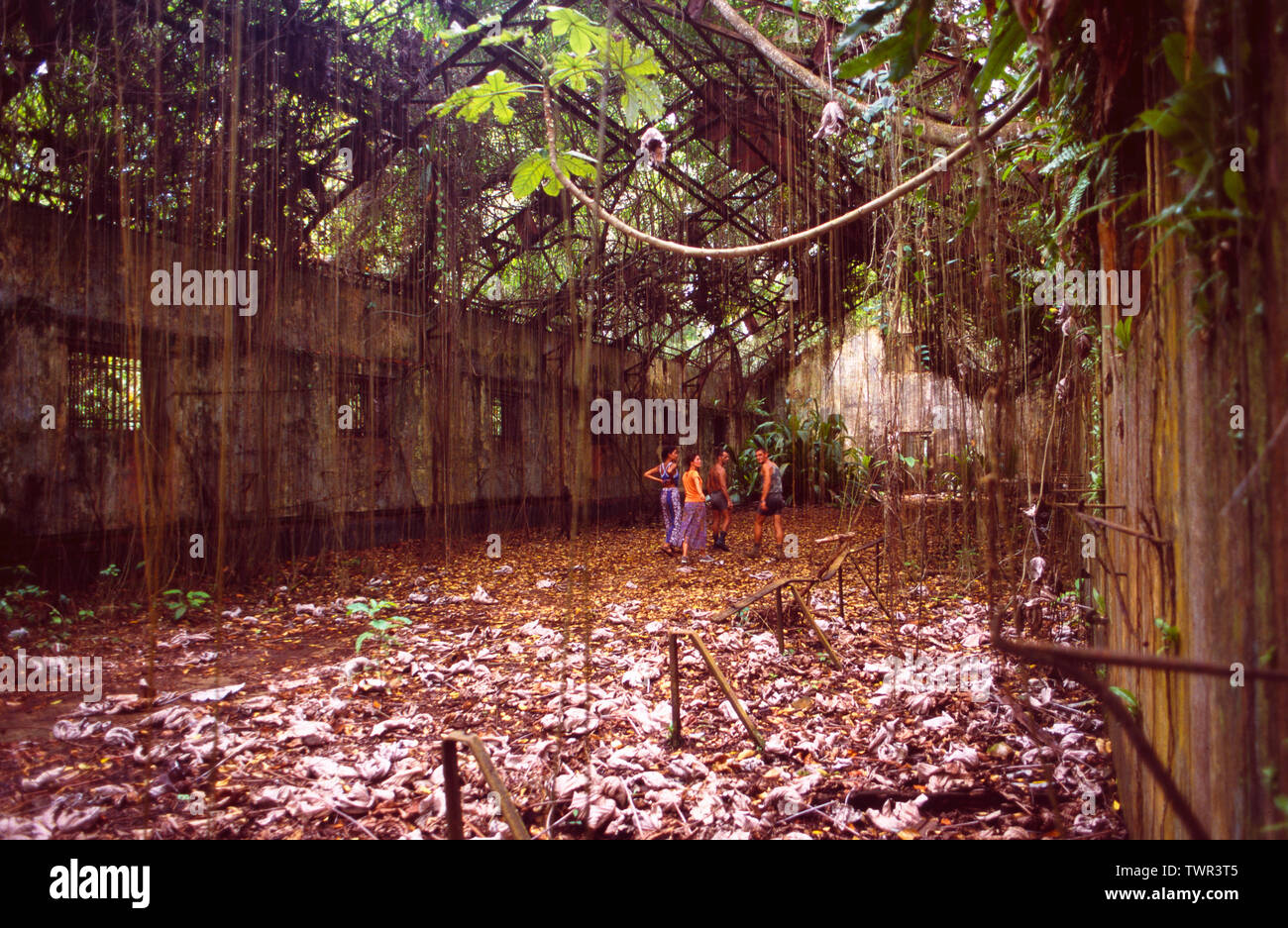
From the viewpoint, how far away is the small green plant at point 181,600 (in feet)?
17.3

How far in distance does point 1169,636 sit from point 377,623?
5012mm

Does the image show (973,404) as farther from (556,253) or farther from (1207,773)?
(556,253)

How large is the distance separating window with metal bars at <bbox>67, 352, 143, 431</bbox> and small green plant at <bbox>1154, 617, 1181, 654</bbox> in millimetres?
6896

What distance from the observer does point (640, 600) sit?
610cm

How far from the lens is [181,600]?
551cm

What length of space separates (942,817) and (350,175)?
7.24m

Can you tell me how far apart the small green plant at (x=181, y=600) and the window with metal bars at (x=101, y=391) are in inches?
59.8

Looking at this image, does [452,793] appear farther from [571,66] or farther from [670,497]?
[670,497]

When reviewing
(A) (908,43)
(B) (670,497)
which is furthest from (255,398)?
(A) (908,43)

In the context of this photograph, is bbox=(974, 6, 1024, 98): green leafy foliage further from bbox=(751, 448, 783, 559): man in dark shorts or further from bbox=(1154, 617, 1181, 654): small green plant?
bbox=(751, 448, 783, 559): man in dark shorts

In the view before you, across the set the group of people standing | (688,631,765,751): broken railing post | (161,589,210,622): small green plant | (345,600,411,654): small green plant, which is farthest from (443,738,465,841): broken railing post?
the group of people standing

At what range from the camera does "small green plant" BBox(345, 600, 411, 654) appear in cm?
470

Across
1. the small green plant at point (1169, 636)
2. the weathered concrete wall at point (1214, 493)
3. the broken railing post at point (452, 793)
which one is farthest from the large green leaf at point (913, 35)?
the broken railing post at point (452, 793)

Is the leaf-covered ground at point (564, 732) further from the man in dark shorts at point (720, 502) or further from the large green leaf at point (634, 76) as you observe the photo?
the man in dark shorts at point (720, 502)
